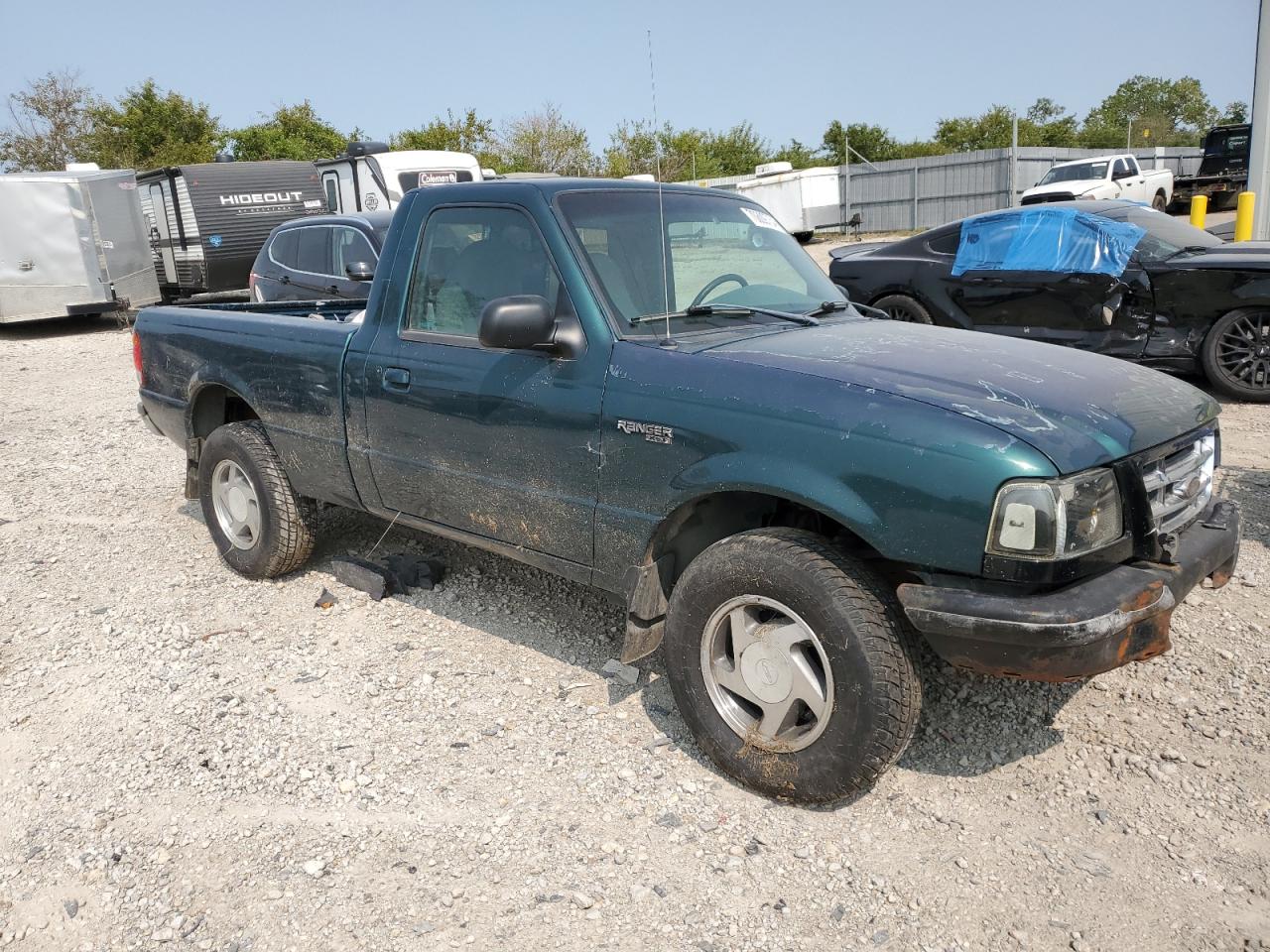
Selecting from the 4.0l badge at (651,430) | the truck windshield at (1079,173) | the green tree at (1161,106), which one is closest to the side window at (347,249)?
the 4.0l badge at (651,430)

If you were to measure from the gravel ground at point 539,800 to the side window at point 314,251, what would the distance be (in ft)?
19.1

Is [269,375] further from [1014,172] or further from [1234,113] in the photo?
[1234,113]

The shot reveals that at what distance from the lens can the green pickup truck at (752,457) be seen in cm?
267

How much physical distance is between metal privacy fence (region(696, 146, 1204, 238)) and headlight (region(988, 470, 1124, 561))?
86.1 feet

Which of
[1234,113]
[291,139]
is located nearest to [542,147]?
[291,139]

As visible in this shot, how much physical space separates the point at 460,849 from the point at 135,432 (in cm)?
741

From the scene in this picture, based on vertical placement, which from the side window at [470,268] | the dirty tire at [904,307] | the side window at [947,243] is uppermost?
the side window at [470,268]

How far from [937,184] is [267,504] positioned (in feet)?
93.6

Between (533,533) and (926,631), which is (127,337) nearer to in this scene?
(533,533)

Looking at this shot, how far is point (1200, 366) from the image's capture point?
305 inches

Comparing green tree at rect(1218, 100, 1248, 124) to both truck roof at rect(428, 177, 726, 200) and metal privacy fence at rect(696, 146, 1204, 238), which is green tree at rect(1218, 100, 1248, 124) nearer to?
metal privacy fence at rect(696, 146, 1204, 238)

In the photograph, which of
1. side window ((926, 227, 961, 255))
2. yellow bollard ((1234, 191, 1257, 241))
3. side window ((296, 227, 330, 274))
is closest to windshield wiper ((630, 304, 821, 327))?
side window ((926, 227, 961, 255))

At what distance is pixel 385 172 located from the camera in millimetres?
17016

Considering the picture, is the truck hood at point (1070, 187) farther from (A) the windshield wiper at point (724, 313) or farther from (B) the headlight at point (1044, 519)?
(B) the headlight at point (1044, 519)
